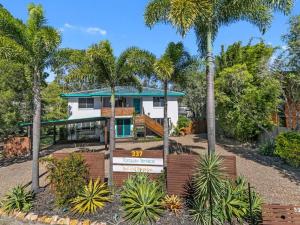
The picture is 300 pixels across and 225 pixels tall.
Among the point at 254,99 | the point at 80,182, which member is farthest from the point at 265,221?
the point at 254,99

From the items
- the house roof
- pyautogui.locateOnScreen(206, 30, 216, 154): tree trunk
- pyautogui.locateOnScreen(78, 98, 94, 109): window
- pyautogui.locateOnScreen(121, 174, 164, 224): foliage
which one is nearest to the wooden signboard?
pyautogui.locateOnScreen(121, 174, 164, 224): foliage

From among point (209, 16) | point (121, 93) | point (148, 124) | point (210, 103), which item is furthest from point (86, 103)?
point (210, 103)

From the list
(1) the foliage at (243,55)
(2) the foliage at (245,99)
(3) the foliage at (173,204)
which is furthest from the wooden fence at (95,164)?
(1) the foliage at (243,55)

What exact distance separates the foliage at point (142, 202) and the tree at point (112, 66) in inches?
178

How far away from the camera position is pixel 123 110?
33.3 metres

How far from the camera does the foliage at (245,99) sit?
23328mm

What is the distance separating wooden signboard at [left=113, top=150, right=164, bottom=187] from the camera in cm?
1376

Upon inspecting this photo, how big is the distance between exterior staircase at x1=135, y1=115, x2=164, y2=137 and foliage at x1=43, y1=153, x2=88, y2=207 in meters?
20.3

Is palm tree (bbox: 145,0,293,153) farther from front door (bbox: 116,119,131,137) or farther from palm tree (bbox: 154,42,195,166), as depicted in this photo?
front door (bbox: 116,119,131,137)

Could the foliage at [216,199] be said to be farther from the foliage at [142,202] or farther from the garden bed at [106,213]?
the foliage at [142,202]

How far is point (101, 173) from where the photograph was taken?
13781mm

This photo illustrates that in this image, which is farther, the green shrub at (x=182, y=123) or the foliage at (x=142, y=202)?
the green shrub at (x=182, y=123)

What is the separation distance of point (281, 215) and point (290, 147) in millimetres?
9358

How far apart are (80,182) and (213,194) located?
5.26m
